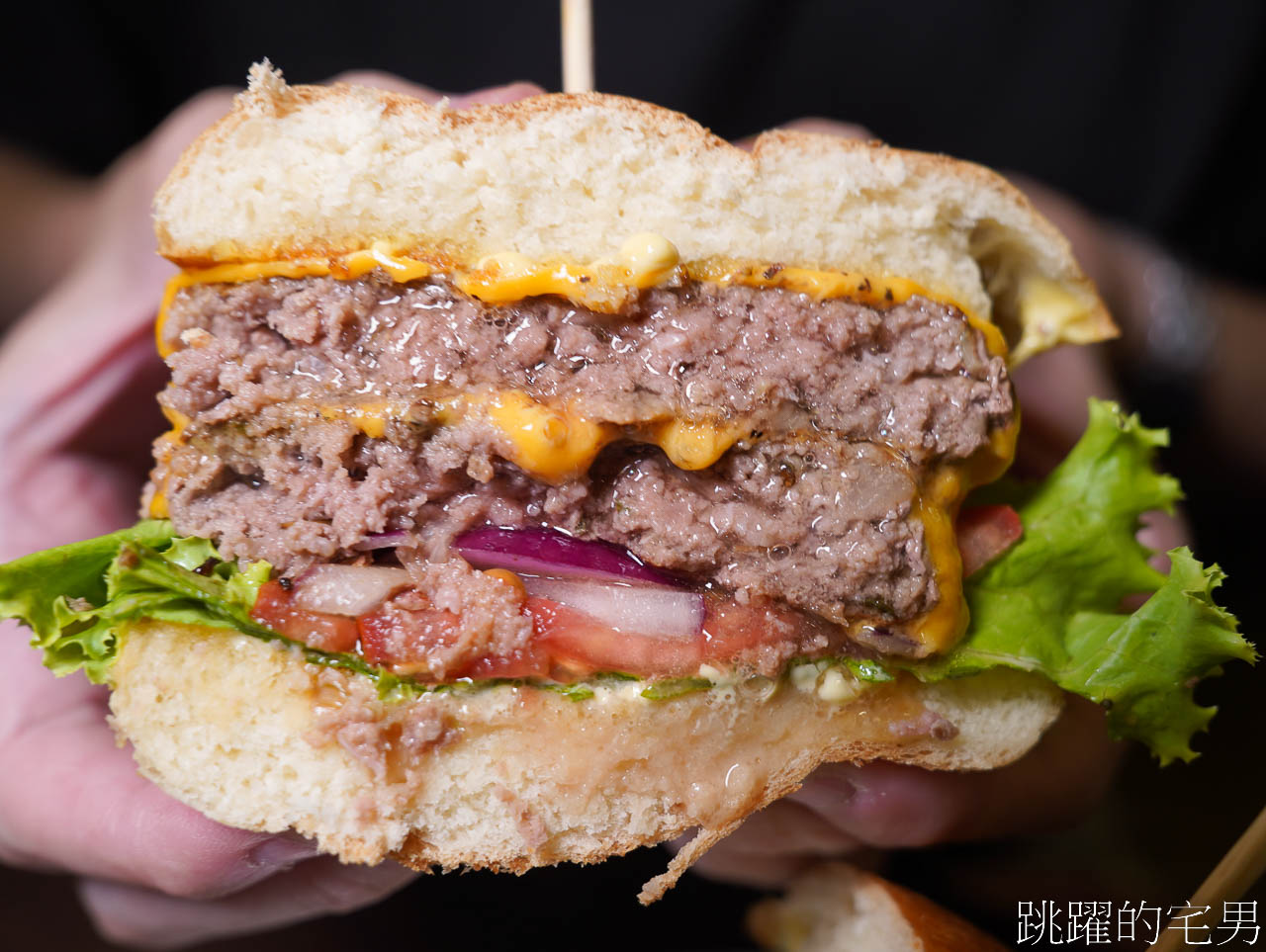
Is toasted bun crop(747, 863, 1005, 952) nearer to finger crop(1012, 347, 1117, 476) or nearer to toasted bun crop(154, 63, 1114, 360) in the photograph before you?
finger crop(1012, 347, 1117, 476)

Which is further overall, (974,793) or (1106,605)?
(974,793)

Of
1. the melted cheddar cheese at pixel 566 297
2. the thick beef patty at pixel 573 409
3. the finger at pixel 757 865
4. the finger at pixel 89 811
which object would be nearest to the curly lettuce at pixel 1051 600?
the thick beef patty at pixel 573 409

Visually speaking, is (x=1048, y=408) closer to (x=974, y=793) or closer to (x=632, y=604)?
(x=974, y=793)

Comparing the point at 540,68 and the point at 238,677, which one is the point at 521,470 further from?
the point at 540,68

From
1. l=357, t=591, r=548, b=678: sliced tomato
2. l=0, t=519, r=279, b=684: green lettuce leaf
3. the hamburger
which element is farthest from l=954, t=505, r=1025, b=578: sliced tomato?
l=0, t=519, r=279, b=684: green lettuce leaf

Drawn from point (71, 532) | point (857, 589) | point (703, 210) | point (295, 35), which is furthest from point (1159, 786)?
point (295, 35)

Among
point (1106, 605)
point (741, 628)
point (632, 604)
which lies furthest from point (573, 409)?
point (1106, 605)
